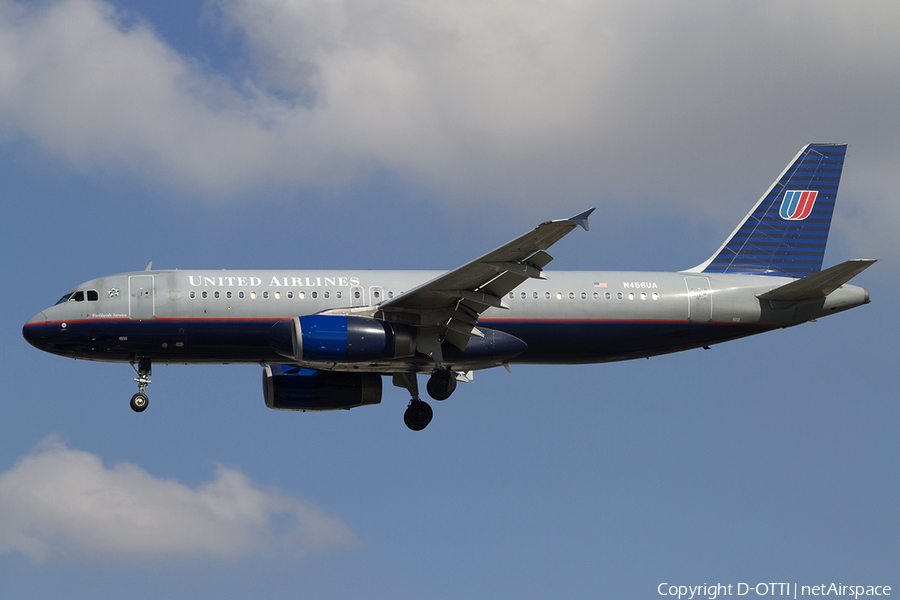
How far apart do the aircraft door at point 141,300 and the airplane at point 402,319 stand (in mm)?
45

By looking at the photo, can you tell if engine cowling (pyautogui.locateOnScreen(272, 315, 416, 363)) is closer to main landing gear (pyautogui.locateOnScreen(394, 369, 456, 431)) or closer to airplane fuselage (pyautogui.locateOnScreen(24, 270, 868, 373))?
airplane fuselage (pyautogui.locateOnScreen(24, 270, 868, 373))

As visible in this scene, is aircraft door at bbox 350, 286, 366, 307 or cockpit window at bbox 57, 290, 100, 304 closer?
cockpit window at bbox 57, 290, 100, 304

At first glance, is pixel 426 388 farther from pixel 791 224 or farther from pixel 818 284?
pixel 791 224

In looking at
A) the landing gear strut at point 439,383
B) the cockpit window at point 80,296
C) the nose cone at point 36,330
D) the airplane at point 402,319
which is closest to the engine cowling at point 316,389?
the airplane at point 402,319

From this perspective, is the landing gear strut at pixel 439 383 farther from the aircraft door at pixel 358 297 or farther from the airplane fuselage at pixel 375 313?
the aircraft door at pixel 358 297

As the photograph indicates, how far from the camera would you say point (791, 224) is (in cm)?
3953

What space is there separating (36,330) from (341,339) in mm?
9584

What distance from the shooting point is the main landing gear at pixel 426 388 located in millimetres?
34156

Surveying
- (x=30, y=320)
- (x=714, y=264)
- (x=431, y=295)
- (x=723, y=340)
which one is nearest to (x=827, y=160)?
(x=714, y=264)

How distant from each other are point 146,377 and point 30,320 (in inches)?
151

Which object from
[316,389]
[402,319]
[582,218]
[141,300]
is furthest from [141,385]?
[582,218]

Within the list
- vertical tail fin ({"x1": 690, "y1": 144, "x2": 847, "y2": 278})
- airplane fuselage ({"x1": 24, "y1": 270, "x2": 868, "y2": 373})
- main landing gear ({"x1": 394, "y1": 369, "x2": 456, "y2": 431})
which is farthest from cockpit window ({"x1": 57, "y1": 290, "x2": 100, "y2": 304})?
vertical tail fin ({"x1": 690, "y1": 144, "x2": 847, "y2": 278})

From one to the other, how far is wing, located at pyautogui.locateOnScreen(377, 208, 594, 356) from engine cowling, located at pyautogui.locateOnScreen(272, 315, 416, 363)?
495 mm

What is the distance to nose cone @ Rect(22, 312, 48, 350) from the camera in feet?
109
